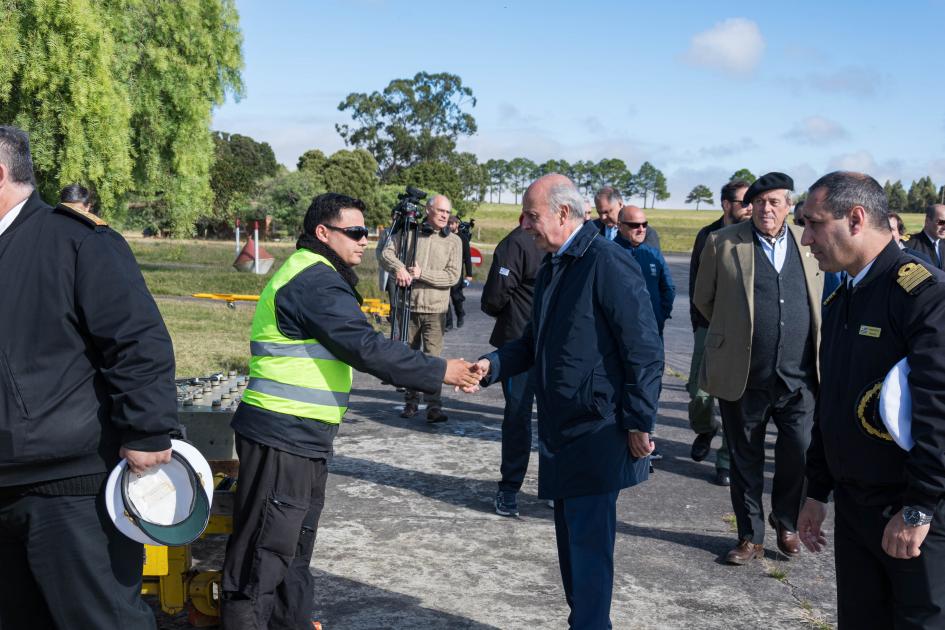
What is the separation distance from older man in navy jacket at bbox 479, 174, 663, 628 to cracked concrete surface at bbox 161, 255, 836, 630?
752mm

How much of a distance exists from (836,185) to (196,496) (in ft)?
8.37

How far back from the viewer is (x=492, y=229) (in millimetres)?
84625

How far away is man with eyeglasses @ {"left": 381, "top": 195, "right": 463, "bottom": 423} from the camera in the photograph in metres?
8.68

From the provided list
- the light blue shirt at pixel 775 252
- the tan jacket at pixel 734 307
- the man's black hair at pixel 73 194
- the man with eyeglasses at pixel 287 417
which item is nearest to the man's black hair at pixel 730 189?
the tan jacket at pixel 734 307

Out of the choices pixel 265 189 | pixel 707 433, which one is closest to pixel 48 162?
pixel 707 433

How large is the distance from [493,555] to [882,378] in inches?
118

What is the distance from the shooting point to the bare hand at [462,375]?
418cm

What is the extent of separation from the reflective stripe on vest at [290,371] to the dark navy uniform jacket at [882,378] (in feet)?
6.57

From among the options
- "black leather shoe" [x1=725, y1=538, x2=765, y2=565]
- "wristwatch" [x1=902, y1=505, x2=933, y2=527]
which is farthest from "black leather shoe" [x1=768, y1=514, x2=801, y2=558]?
"wristwatch" [x1=902, y1=505, x2=933, y2=527]

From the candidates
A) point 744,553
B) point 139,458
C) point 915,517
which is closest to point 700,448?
point 744,553

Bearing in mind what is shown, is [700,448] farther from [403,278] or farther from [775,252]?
[403,278]

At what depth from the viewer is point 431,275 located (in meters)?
8.73

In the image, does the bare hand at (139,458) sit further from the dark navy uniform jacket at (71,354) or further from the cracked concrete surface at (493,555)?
the cracked concrete surface at (493,555)

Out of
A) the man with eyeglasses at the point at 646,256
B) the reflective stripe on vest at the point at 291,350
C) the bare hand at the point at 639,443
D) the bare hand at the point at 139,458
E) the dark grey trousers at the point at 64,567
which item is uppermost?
the man with eyeglasses at the point at 646,256
